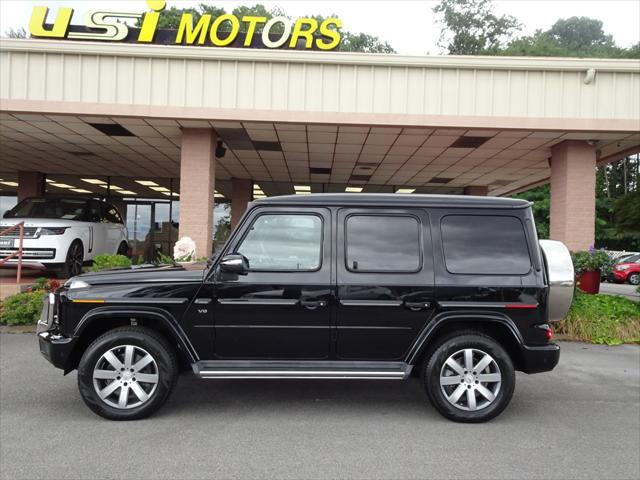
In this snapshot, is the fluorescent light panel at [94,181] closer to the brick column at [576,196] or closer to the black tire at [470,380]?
the brick column at [576,196]

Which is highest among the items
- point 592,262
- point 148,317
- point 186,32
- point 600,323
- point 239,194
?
point 186,32

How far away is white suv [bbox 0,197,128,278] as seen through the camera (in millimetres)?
9852

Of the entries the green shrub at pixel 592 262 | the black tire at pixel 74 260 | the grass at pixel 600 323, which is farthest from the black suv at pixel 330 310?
the black tire at pixel 74 260

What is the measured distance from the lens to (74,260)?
1035 cm

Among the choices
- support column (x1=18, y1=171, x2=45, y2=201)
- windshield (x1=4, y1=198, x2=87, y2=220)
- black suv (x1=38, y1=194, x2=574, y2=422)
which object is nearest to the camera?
black suv (x1=38, y1=194, x2=574, y2=422)

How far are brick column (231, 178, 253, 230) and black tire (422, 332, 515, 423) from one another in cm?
1534

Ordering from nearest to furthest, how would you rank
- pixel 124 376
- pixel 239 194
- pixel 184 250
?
pixel 124 376
pixel 184 250
pixel 239 194

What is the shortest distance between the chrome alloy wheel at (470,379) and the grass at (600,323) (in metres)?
4.73

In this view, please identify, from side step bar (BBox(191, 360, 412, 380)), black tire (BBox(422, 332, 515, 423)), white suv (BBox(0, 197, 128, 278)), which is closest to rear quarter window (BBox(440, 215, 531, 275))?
black tire (BBox(422, 332, 515, 423))

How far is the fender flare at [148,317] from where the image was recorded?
432cm

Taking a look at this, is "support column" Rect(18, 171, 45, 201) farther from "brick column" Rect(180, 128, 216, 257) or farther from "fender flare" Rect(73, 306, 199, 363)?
"fender flare" Rect(73, 306, 199, 363)

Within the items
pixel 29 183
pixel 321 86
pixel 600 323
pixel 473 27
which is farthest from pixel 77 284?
pixel 473 27

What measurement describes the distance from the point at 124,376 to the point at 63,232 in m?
6.81

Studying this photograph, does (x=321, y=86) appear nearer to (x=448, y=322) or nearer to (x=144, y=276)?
(x=144, y=276)
